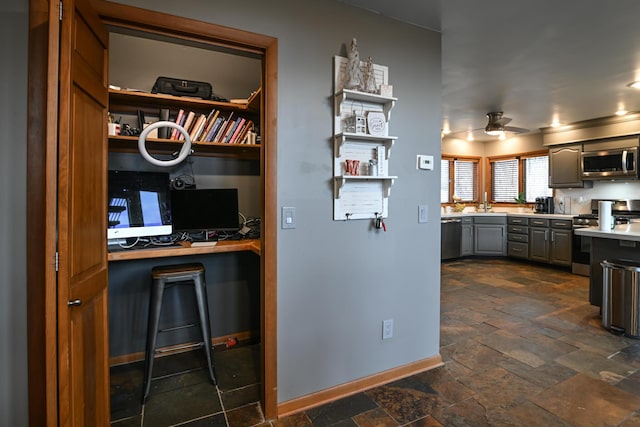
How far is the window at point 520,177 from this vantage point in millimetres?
6455

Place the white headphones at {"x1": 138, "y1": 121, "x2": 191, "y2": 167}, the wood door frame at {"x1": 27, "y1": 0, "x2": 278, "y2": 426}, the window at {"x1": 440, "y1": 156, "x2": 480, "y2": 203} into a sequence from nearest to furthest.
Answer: the wood door frame at {"x1": 27, "y1": 0, "x2": 278, "y2": 426}, the white headphones at {"x1": 138, "y1": 121, "x2": 191, "y2": 167}, the window at {"x1": 440, "y1": 156, "x2": 480, "y2": 203}

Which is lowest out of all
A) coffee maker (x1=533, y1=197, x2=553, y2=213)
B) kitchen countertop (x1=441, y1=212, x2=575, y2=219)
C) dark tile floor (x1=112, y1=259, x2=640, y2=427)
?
dark tile floor (x1=112, y1=259, x2=640, y2=427)

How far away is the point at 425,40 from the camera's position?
237cm

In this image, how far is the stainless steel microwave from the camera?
492 centimetres

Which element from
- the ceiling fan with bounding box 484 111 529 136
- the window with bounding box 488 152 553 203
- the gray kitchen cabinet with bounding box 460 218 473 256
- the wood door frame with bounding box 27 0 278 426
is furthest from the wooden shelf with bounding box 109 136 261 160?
the window with bounding box 488 152 553 203

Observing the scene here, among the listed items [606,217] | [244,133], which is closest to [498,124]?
[606,217]

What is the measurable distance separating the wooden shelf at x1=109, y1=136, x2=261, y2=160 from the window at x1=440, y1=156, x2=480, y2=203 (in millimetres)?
5116

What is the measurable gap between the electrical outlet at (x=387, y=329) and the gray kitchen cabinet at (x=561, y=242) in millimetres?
4707

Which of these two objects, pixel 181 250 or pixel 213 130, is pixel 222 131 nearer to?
pixel 213 130

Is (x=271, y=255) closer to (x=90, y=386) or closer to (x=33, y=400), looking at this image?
(x=90, y=386)

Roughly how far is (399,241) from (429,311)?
1.98 ft

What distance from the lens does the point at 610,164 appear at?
5.14 m

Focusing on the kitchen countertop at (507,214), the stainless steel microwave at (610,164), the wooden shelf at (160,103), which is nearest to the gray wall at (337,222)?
the wooden shelf at (160,103)

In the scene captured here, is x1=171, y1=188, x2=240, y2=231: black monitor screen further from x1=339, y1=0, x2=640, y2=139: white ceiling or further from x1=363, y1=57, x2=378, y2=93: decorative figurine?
x1=339, y1=0, x2=640, y2=139: white ceiling
